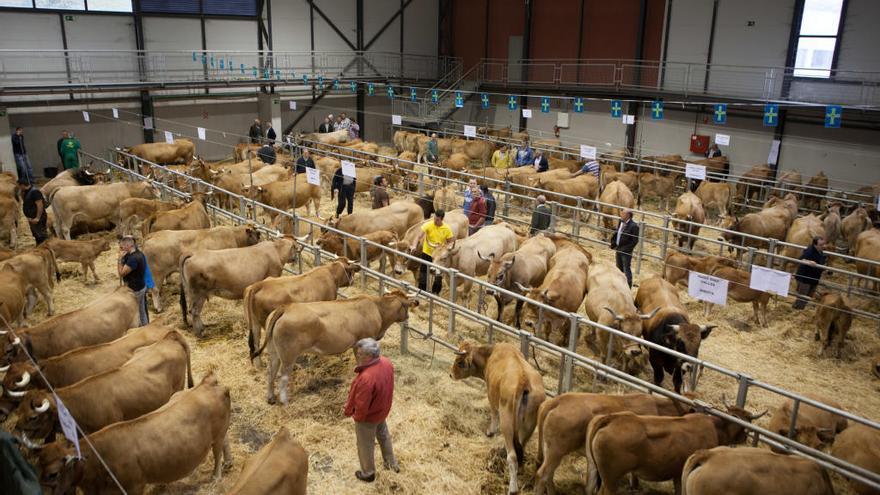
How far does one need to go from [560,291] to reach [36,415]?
7.01 meters

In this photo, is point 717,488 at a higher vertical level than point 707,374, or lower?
higher

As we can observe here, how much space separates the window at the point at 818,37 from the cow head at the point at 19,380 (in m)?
21.9

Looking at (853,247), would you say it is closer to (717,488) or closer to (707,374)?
(707,374)

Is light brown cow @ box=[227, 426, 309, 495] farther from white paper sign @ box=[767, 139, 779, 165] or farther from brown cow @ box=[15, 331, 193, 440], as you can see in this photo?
white paper sign @ box=[767, 139, 779, 165]

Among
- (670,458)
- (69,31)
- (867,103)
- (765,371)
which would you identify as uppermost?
(69,31)

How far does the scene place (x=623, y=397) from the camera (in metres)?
6.60

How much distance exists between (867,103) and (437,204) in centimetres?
1406

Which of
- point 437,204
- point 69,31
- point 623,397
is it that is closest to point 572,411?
point 623,397

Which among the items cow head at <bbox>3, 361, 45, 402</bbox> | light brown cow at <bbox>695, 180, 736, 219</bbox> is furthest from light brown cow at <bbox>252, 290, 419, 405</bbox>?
light brown cow at <bbox>695, 180, 736, 219</bbox>

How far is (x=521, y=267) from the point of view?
11.1 meters

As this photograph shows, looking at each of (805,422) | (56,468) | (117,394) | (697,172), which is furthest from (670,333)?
(697,172)

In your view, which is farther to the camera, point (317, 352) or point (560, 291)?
point (560, 291)

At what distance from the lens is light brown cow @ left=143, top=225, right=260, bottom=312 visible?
11.1 meters

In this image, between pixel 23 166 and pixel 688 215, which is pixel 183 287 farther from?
pixel 23 166
